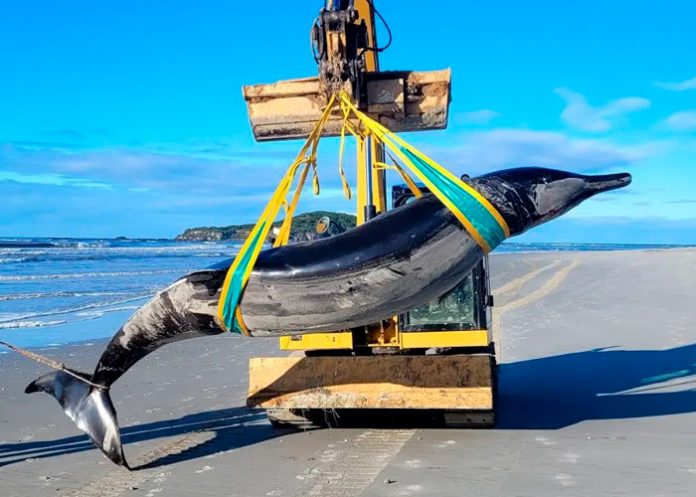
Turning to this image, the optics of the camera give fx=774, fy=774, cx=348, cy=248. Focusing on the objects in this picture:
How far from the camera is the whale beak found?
16.1 ft

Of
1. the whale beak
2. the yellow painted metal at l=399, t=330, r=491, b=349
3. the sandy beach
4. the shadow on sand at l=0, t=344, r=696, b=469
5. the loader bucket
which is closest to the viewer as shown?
the whale beak

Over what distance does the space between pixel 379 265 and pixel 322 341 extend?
8.74 ft

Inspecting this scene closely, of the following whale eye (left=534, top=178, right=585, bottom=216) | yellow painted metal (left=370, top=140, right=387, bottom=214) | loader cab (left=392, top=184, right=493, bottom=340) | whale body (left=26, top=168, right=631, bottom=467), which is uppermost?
yellow painted metal (left=370, top=140, right=387, bottom=214)

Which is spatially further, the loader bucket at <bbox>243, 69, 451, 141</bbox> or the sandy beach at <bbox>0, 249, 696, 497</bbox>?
the loader bucket at <bbox>243, 69, 451, 141</bbox>

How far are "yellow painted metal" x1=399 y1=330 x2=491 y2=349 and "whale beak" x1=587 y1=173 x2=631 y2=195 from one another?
7.74 ft

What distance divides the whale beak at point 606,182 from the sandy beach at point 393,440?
6.71 ft

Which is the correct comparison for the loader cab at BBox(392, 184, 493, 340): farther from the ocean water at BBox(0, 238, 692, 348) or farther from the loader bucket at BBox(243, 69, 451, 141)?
the ocean water at BBox(0, 238, 692, 348)

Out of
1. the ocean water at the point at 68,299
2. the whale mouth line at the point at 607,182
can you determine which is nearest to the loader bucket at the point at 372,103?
the whale mouth line at the point at 607,182

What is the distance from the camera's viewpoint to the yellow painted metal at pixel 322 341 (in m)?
7.20

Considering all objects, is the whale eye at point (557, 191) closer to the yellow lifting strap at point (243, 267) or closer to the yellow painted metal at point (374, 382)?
the yellow lifting strap at point (243, 267)

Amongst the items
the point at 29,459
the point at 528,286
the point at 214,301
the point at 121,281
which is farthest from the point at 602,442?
the point at 121,281

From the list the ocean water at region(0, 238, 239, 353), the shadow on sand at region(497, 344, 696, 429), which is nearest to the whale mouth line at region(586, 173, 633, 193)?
the shadow on sand at region(497, 344, 696, 429)

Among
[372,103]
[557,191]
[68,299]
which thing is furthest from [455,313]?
[68,299]

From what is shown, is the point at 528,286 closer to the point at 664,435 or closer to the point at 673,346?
the point at 673,346
